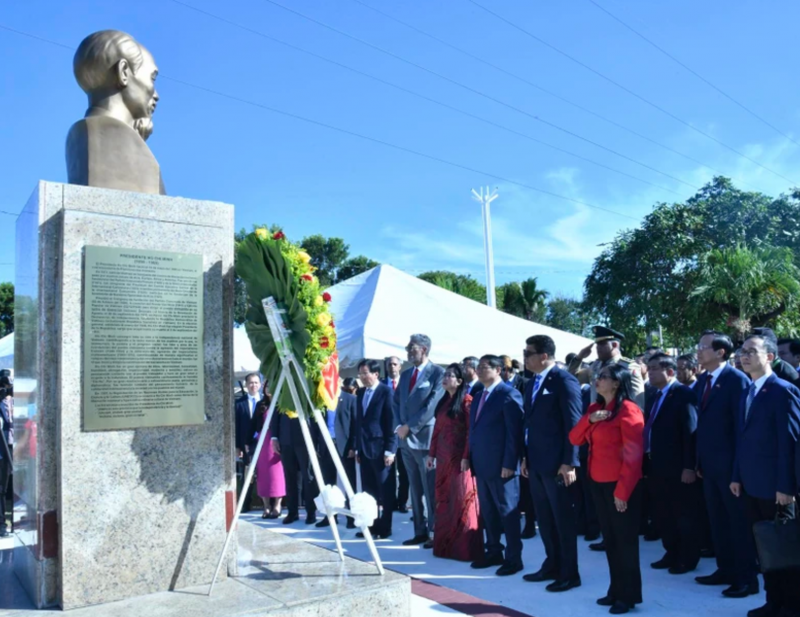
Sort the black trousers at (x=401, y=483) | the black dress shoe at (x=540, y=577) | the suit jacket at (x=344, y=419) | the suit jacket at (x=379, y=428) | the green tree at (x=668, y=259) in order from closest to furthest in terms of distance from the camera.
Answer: the black dress shoe at (x=540, y=577) → the suit jacket at (x=379, y=428) → the black trousers at (x=401, y=483) → the suit jacket at (x=344, y=419) → the green tree at (x=668, y=259)

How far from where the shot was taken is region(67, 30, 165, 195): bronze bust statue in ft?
13.6

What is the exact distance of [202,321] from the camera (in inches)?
165

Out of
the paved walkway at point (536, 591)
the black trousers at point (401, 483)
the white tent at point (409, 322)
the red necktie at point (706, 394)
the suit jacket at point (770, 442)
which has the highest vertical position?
the white tent at point (409, 322)

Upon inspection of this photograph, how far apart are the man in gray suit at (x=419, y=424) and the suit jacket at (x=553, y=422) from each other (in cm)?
187

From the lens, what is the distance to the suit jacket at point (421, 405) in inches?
299

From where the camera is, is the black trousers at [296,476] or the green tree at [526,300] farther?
the green tree at [526,300]

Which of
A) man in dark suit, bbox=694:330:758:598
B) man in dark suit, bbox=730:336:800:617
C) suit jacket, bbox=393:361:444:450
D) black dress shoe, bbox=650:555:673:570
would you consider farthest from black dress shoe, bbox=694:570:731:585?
suit jacket, bbox=393:361:444:450

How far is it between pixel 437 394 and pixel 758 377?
3.43 meters

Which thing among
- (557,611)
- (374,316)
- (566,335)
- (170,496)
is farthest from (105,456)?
(566,335)

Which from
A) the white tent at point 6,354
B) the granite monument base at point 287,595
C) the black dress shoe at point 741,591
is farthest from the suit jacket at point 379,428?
the white tent at point 6,354

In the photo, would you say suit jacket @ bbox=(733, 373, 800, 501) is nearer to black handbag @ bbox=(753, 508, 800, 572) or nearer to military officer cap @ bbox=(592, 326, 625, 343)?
black handbag @ bbox=(753, 508, 800, 572)

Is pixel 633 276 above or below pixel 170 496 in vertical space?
above

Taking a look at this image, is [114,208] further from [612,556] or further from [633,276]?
[633,276]

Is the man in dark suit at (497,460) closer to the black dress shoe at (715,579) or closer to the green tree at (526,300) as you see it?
the black dress shoe at (715,579)
